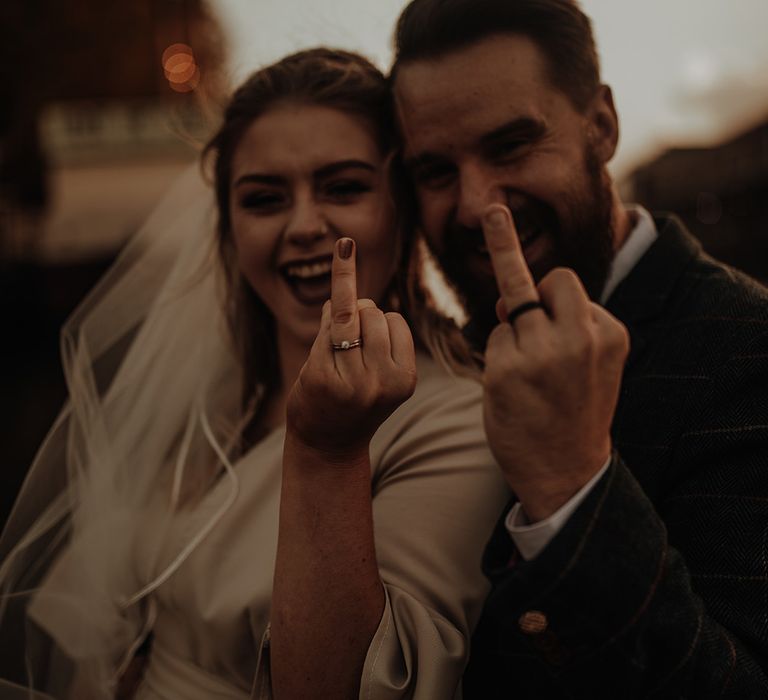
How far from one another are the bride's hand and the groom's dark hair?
81 cm

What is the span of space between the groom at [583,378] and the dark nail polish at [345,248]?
0.94 feet

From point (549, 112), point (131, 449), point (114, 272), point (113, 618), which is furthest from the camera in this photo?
point (114, 272)

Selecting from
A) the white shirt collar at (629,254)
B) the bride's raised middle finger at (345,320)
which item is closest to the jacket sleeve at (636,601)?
the bride's raised middle finger at (345,320)

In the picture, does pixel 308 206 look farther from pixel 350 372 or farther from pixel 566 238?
pixel 350 372

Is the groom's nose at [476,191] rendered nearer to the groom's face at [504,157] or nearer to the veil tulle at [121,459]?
the groom's face at [504,157]

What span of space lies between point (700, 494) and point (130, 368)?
170 cm

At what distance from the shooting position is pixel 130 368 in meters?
2.36

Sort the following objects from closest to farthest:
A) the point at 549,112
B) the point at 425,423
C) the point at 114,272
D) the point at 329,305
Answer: the point at 329,305 → the point at 425,423 → the point at 549,112 → the point at 114,272

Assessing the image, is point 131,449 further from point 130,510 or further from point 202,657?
point 202,657

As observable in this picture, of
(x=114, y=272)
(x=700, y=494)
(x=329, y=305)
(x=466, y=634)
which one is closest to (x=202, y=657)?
(x=466, y=634)

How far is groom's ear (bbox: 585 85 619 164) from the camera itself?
6.30ft

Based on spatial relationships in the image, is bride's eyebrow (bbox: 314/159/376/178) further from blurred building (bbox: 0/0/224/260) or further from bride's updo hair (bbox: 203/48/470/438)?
blurred building (bbox: 0/0/224/260)

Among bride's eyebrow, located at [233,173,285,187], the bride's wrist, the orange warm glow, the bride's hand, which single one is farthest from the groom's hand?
the orange warm glow

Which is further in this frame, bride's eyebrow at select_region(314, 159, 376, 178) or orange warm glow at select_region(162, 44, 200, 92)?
orange warm glow at select_region(162, 44, 200, 92)
